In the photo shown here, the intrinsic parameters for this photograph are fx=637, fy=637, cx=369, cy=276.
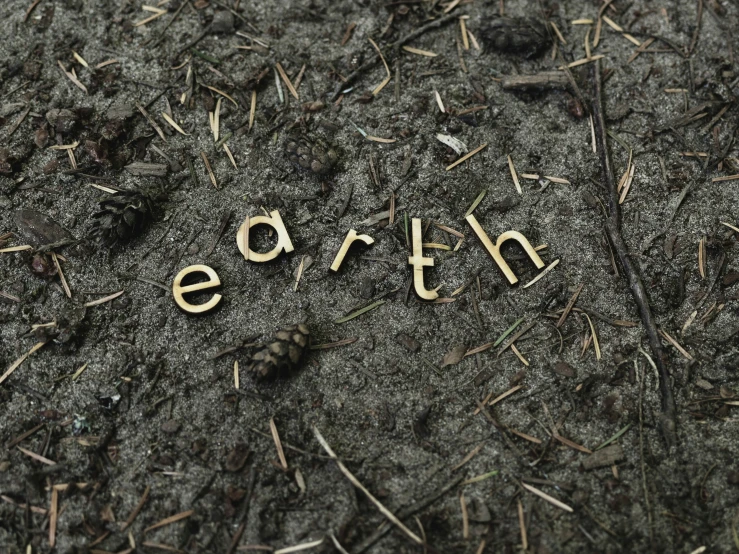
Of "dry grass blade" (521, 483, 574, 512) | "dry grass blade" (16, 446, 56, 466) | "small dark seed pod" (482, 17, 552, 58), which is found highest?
"small dark seed pod" (482, 17, 552, 58)

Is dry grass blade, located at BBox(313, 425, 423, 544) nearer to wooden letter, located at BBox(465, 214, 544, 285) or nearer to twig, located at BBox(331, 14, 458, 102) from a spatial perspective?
wooden letter, located at BBox(465, 214, 544, 285)

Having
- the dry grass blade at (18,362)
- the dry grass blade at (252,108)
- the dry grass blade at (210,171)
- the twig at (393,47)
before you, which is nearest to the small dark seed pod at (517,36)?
the twig at (393,47)

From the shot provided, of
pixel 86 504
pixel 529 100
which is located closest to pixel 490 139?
pixel 529 100

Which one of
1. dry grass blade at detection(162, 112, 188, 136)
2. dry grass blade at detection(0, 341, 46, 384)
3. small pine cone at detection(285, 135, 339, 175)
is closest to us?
dry grass blade at detection(0, 341, 46, 384)

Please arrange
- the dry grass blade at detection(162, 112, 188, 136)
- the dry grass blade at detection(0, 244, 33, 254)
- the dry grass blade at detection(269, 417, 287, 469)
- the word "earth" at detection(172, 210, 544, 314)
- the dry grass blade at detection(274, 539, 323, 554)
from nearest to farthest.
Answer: the dry grass blade at detection(274, 539, 323, 554)
the dry grass blade at detection(269, 417, 287, 469)
the word "earth" at detection(172, 210, 544, 314)
the dry grass blade at detection(0, 244, 33, 254)
the dry grass blade at detection(162, 112, 188, 136)

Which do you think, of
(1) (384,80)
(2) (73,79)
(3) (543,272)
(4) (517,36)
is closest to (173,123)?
(2) (73,79)

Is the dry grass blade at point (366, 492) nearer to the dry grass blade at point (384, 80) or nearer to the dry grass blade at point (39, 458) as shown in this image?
the dry grass blade at point (39, 458)

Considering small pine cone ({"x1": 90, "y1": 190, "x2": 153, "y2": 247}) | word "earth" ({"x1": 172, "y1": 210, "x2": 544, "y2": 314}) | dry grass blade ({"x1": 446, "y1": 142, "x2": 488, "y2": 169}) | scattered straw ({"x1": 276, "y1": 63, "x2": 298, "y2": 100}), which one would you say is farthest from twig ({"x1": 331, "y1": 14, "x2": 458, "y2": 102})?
small pine cone ({"x1": 90, "y1": 190, "x2": 153, "y2": 247})
